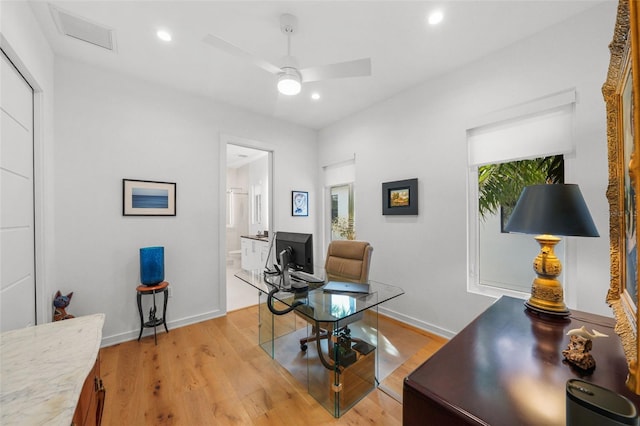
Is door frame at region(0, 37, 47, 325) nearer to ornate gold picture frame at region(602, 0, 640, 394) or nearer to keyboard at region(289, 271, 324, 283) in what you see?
keyboard at region(289, 271, 324, 283)

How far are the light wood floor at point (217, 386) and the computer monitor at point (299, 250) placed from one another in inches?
36.1

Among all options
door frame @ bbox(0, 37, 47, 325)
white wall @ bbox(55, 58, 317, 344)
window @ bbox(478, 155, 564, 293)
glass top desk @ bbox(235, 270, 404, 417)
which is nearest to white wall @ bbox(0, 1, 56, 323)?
door frame @ bbox(0, 37, 47, 325)

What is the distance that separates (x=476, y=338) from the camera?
1065 millimetres

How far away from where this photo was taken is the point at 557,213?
1.31 meters

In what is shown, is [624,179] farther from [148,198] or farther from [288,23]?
[148,198]

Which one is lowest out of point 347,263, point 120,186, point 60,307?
point 60,307

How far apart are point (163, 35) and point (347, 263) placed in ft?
8.54

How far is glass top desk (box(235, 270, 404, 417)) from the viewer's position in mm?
1727

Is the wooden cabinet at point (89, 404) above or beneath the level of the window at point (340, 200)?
beneath

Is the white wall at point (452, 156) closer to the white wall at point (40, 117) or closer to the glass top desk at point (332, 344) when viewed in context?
the glass top desk at point (332, 344)

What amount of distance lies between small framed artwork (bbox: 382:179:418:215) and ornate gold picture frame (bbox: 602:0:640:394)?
6.57ft

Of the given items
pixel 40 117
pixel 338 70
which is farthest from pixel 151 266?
pixel 338 70

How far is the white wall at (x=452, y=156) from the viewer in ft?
6.06

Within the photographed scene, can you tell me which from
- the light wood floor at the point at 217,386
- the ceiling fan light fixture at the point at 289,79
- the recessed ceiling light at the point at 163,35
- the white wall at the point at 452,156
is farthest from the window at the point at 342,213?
the recessed ceiling light at the point at 163,35
